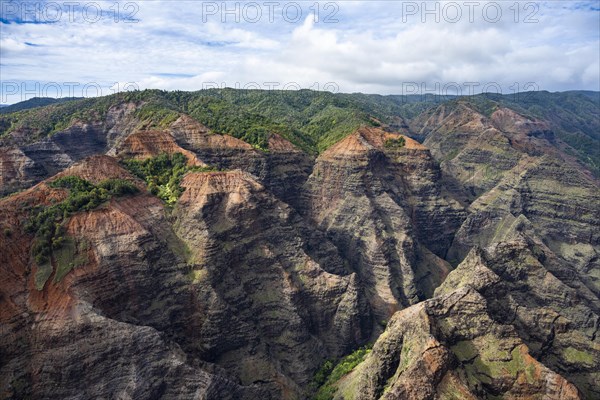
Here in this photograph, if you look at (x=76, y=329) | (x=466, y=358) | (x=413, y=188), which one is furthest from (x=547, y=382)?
(x=413, y=188)

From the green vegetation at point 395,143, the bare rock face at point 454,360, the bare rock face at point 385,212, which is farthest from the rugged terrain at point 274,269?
the green vegetation at point 395,143

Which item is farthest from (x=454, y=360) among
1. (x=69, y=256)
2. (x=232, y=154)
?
(x=232, y=154)

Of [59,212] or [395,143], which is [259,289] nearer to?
[59,212]

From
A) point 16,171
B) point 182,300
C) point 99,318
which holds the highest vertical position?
point 16,171

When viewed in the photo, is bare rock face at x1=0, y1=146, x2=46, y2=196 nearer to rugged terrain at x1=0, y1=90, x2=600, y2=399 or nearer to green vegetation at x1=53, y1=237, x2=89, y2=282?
rugged terrain at x1=0, y1=90, x2=600, y2=399

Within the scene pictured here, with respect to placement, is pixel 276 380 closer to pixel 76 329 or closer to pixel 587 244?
pixel 76 329

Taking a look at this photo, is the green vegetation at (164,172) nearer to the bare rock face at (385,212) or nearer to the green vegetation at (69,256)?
the green vegetation at (69,256)
